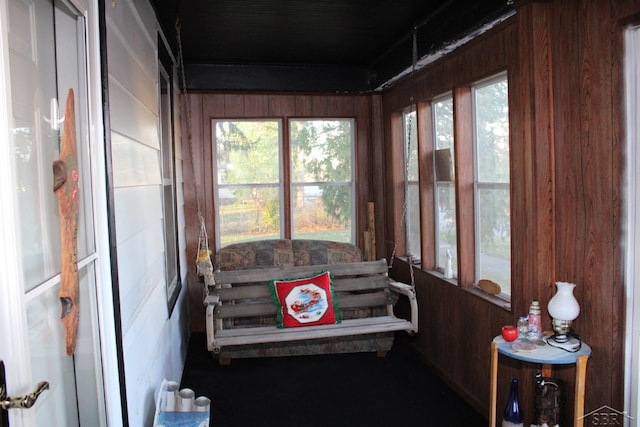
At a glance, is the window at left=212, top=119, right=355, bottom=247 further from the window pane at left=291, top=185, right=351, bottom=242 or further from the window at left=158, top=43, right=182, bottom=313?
the window at left=158, top=43, right=182, bottom=313

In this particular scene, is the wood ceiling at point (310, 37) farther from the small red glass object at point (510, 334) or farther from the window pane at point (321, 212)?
the small red glass object at point (510, 334)

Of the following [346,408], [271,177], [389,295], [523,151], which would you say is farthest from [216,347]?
[523,151]

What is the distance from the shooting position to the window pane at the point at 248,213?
5.46 metres

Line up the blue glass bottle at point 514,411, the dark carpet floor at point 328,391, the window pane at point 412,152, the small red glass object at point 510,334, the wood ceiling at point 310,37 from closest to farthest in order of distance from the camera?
the small red glass object at point 510,334 → the blue glass bottle at point 514,411 → the dark carpet floor at point 328,391 → the wood ceiling at point 310,37 → the window pane at point 412,152

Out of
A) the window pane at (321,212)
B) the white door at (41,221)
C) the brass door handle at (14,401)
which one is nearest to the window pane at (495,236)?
the window pane at (321,212)

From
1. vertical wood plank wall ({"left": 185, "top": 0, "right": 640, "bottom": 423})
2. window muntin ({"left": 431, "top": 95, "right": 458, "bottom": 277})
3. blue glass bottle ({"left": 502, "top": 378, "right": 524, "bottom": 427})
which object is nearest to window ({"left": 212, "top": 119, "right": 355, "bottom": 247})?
window muntin ({"left": 431, "top": 95, "right": 458, "bottom": 277})

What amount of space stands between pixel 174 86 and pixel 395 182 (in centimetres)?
212

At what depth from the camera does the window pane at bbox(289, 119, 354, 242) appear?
556 cm

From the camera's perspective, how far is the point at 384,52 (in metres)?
5.12

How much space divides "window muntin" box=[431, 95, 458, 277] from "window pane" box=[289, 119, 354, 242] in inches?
58.9

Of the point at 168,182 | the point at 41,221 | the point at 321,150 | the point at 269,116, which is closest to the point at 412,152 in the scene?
the point at 321,150

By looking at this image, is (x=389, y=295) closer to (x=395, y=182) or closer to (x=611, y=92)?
(x=395, y=182)

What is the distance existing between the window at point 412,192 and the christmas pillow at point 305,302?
91cm

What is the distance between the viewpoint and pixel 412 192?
15.7ft
